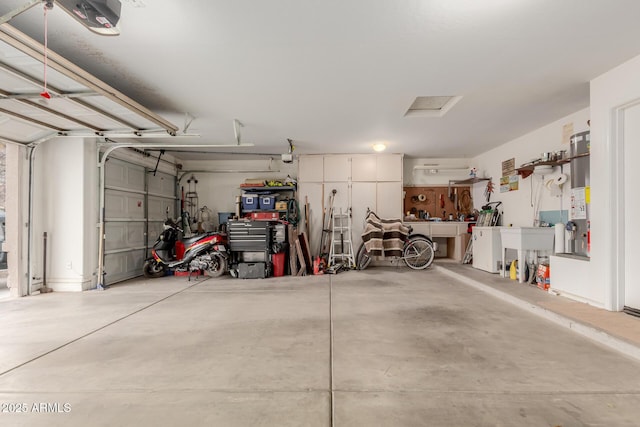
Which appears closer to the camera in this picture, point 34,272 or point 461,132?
point 34,272

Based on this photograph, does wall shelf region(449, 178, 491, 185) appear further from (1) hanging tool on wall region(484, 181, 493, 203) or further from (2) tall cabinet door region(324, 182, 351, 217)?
(2) tall cabinet door region(324, 182, 351, 217)

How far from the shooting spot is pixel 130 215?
18.2 feet

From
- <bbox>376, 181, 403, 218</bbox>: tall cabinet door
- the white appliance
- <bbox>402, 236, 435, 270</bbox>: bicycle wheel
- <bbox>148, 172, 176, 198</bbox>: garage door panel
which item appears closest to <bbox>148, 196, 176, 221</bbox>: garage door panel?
<bbox>148, 172, 176, 198</bbox>: garage door panel

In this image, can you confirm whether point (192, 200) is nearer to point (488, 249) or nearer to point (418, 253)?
point (418, 253)

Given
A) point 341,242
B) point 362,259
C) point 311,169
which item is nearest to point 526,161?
point 362,259

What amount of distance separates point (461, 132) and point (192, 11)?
465cm

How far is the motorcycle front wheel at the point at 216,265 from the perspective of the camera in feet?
18.2

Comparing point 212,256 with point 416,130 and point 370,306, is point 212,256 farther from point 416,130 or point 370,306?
point 416,130

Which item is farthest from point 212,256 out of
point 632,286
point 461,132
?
point 632,286

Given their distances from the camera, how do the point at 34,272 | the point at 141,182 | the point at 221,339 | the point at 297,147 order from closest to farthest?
1. the point at 221,339
2. the point at 34,272
3. the point at 141,182
4. the point at 297,147

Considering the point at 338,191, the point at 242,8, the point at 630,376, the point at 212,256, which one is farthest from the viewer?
the point at 338,191

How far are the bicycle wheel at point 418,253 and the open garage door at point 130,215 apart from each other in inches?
213

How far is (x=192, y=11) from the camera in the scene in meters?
2.14

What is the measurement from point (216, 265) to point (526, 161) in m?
6.06
